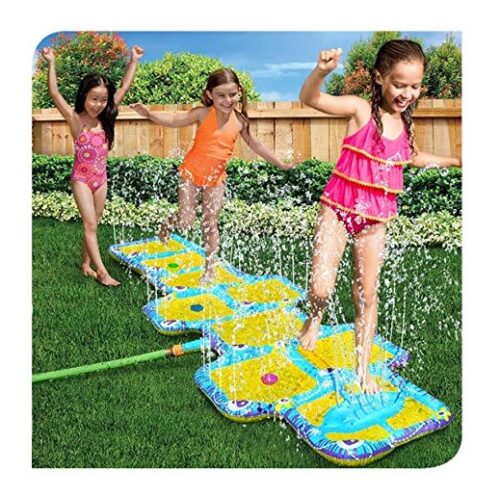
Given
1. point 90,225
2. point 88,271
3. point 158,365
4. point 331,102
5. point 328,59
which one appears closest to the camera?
point 328,59

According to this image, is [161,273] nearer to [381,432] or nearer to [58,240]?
[58,240]

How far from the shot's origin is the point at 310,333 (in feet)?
11.6

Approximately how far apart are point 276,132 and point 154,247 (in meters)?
0.88

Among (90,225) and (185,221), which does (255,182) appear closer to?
(185,221)

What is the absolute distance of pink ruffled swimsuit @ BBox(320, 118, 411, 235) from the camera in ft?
10.2

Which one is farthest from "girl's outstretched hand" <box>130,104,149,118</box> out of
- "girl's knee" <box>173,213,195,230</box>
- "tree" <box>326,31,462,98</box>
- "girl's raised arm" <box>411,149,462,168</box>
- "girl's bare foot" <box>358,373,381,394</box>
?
"girl's bare foot" <box>358,373,381,394</box>

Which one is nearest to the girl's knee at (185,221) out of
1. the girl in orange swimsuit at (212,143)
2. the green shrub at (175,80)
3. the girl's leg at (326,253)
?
the girl in orange swimsuit at (212,143)

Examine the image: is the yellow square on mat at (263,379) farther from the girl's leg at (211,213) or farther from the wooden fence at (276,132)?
the wooden fence at (276,132)

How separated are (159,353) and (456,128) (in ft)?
5.21

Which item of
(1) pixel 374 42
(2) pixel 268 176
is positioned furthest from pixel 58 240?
(1) pixel 374 42

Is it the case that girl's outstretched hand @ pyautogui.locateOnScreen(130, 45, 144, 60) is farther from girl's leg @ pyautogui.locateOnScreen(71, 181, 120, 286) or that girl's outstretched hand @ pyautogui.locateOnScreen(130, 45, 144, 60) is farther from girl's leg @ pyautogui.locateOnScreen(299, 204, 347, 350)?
girl's leg @ pyautogui.locateOnScreen(299, 204, 347, 350)

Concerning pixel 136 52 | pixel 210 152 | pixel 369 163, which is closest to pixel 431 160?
pixel 369 163

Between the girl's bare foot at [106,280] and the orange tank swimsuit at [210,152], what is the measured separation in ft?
2.06

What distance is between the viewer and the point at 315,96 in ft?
9.96
